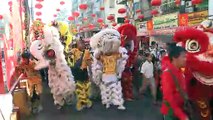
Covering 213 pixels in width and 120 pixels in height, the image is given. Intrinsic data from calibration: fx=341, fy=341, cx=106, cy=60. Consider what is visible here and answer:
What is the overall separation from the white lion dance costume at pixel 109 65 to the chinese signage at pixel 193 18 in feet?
19.9

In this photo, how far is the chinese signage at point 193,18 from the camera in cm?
1223

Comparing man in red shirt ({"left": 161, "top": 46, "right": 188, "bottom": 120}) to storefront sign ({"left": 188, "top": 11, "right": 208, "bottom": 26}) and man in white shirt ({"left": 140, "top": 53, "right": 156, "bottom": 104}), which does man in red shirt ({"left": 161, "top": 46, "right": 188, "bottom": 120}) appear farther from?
storefront sign ({"left": 188, "top": 11, "right": 208, "bottom": 26})

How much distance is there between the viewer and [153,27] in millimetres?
17984

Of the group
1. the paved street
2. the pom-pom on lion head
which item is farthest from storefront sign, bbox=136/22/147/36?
the pom-pom on lion head

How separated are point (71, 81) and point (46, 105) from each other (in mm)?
972

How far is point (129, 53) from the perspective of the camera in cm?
774

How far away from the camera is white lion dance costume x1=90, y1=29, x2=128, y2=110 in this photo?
6.74m

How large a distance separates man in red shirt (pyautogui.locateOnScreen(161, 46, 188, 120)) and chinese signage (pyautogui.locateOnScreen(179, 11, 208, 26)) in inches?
344

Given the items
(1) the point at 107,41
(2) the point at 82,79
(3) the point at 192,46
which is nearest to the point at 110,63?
(1) the point at 107,41

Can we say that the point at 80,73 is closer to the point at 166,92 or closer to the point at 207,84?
the point at 207,84

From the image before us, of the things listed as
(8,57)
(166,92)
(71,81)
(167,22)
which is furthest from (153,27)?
(166,92)

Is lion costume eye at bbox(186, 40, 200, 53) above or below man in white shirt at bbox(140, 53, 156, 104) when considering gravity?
above

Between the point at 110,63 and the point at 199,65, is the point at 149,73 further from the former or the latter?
the point at 199,65

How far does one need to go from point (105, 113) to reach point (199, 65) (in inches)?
99.0
